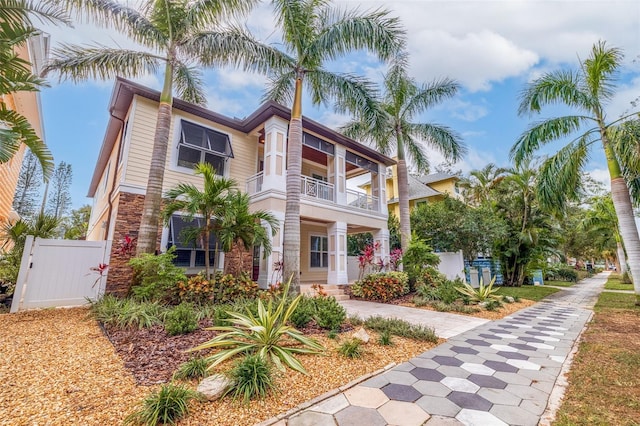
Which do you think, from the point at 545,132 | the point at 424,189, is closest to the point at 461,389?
the point at 545,132

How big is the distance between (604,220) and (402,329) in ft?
89.0

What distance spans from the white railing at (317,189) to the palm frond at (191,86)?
528 cm

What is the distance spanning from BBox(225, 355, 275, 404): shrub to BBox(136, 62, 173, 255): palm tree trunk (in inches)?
226

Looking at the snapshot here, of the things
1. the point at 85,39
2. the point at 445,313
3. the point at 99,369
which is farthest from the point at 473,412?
the point at 85,39

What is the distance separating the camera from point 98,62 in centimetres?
824

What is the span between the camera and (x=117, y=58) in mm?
8305

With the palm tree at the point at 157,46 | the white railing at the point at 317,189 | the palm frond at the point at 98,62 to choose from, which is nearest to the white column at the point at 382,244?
the white railing at the point at 317,189

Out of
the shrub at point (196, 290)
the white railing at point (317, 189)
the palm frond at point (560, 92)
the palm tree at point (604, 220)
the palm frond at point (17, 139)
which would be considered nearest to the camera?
the palm frond at point (17, 139)

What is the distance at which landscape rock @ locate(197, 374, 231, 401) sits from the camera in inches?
108

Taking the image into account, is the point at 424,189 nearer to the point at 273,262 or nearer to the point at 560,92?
the point at 560,92

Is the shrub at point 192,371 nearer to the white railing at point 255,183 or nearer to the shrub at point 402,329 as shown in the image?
the shrub at point 402,329

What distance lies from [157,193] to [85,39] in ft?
17.4

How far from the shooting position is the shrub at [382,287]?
1037cm

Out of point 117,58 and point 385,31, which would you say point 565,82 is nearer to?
point 385,31
